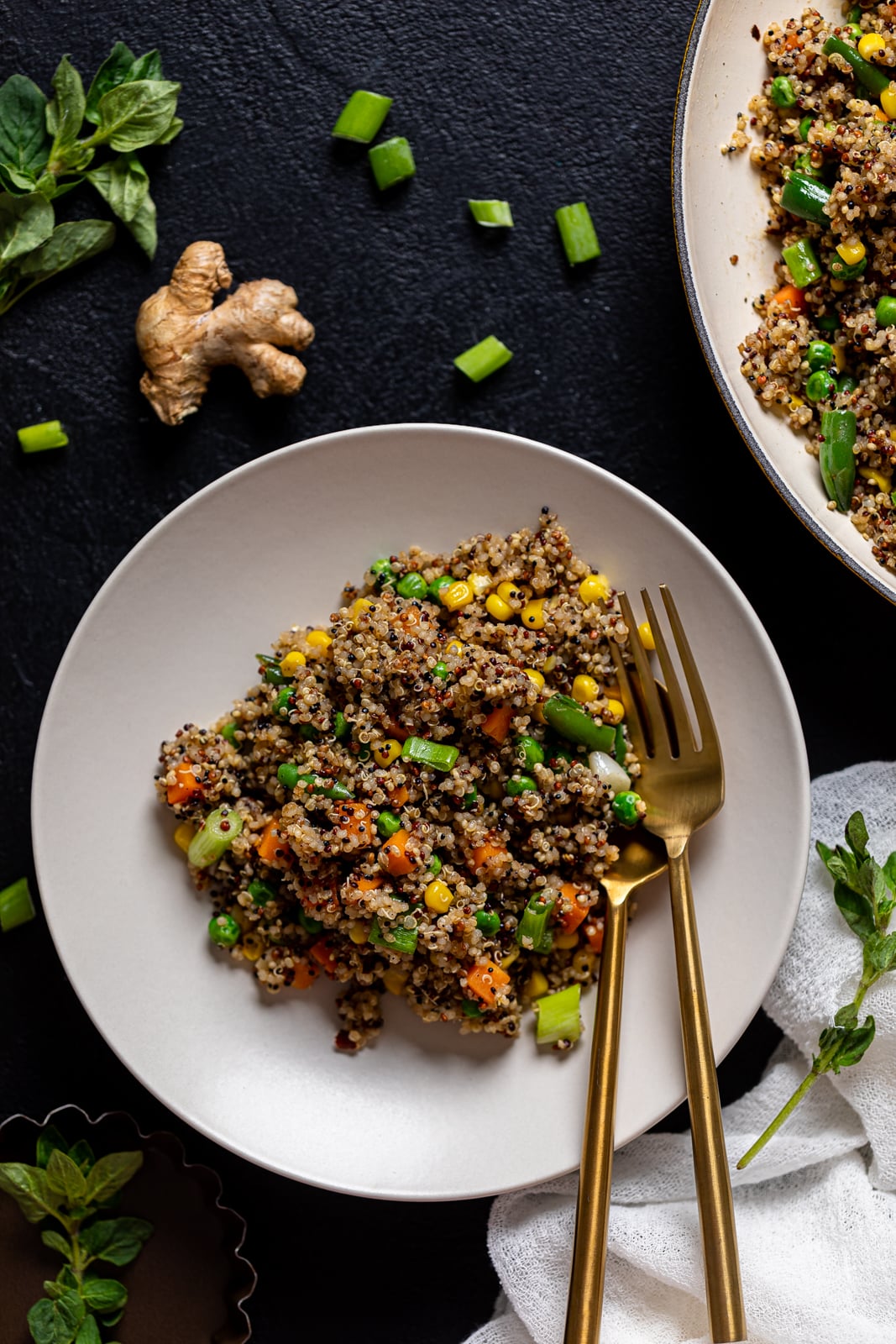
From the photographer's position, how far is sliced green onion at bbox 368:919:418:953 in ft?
6.72

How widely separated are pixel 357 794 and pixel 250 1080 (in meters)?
0.74

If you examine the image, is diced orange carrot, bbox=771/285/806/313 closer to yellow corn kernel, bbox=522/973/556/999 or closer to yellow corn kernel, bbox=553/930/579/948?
yellow corn kernel, bbox=553/930/579/948

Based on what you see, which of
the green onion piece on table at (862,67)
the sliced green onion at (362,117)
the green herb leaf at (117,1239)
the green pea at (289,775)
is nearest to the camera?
the green pea at (289,775)

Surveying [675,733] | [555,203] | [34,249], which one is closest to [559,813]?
[675,733]

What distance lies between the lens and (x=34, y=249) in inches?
96.3

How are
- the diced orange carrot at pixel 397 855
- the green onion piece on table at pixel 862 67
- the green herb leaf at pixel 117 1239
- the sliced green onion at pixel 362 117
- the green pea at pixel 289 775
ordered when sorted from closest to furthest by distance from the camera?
the diced orange carrot at pixel 397 855, the green pea at pixel 289 775, the green onion piece on table at pixel 862 67, the green herb leaf at pixel 117 1239, the sliced green onion at pixel 362 117

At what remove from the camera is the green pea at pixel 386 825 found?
208 cm

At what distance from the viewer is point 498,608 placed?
219 centimetres

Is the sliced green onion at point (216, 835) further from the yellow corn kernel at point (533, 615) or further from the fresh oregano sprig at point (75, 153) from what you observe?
the fresh oregano sprig at point (75, 153)

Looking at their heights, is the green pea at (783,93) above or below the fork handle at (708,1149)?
above

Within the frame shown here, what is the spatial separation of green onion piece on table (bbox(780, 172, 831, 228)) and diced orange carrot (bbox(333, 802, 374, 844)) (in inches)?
62.9

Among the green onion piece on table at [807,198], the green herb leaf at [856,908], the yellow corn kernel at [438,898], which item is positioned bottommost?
the green herb leaf at [856,908]

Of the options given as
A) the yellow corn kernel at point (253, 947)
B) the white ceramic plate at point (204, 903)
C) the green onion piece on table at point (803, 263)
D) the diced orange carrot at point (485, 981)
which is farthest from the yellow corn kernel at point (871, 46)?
the yellow corn kernel at point (253, 947)

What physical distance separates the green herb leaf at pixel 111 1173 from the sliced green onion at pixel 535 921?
1.02 meters
